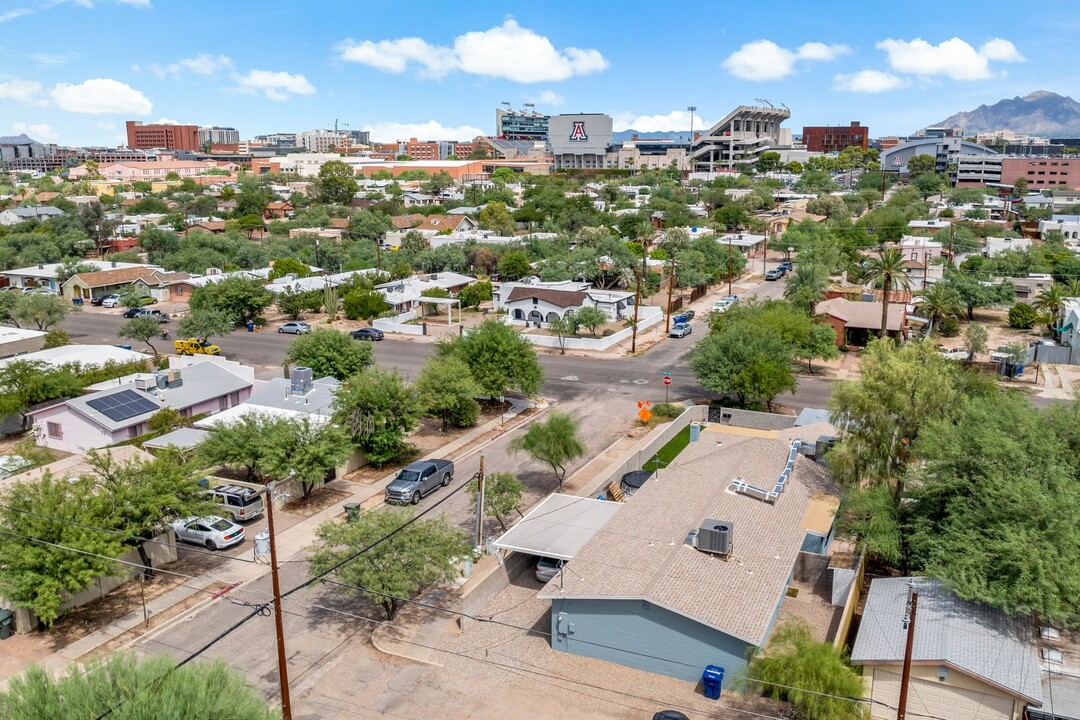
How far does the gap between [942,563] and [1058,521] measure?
2.93 metres

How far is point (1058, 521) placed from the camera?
66.5 ft

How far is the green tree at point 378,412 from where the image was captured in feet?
108

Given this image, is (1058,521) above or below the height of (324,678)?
above

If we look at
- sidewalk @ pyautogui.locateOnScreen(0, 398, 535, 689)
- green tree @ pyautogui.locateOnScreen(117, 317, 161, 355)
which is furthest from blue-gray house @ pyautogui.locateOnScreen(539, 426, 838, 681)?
green tree @ pyautogui.locateOnScreen(117, 317, 161, 355)

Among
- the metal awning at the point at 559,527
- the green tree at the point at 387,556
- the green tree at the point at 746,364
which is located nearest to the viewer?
the green tree at the point at 387,556

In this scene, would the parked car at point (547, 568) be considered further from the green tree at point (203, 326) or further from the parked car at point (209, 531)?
the green tree at point (203, 326)

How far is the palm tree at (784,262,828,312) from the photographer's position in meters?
58.2

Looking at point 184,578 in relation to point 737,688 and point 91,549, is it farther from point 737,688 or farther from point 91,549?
point 737,688

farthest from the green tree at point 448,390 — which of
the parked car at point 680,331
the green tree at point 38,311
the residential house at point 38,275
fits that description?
the residential house at point 38,275

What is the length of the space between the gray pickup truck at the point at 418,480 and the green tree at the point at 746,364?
14.9m

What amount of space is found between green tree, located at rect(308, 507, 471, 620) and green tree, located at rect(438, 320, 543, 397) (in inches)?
680

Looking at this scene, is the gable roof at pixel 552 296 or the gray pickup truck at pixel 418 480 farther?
the gable roof at pixel 552 296

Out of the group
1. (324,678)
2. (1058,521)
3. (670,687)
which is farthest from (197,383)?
(1058,521)

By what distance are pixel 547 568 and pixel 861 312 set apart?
3986 centimetres
